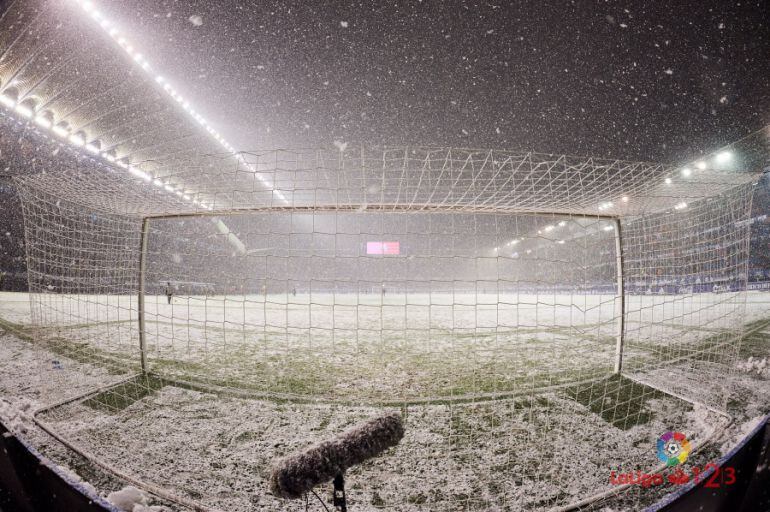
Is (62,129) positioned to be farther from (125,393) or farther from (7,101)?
(125,393)

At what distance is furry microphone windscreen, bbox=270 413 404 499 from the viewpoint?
859 mm

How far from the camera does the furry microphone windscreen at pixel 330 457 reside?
2.82 ft

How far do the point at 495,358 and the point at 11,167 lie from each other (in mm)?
20024

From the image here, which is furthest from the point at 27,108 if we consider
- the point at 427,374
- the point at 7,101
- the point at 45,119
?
the point at 427,374

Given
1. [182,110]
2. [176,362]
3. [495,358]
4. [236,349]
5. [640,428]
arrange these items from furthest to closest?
[182,110], [236,349], [495,358], [176,362], [640,428]

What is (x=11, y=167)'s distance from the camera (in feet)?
41.0

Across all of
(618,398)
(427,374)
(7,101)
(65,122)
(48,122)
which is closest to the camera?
(618,398)

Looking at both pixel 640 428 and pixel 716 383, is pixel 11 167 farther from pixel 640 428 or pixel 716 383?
pixel 716 383

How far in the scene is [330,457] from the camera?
915 mm

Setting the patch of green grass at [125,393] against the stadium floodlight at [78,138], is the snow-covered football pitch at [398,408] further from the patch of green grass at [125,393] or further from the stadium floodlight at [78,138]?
the stadium floodlight at [78,138]

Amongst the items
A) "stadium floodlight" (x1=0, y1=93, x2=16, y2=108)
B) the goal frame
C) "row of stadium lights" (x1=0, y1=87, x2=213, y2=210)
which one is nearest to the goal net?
the goal frame

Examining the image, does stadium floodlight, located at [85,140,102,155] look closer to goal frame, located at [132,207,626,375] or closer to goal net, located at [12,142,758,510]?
goal net, located at [12,142,758,510]

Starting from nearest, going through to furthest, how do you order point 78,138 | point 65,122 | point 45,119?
point 45,119, point 65,122, point 78,138

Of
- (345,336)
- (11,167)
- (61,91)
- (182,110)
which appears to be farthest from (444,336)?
(11,167)
